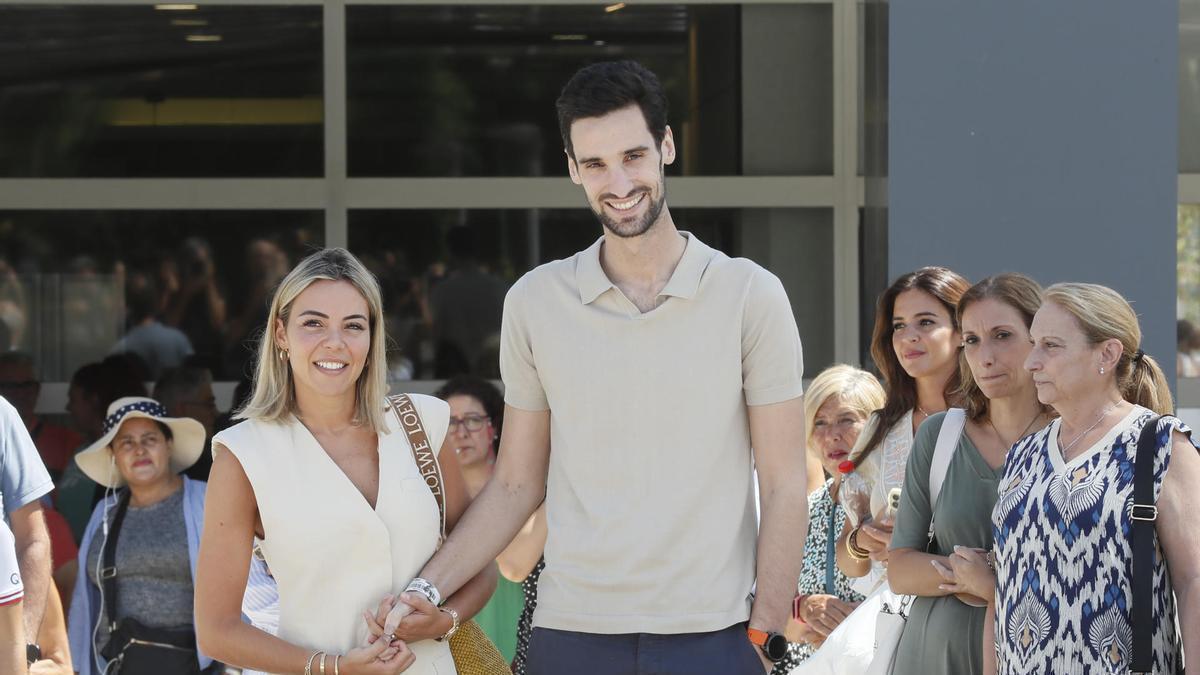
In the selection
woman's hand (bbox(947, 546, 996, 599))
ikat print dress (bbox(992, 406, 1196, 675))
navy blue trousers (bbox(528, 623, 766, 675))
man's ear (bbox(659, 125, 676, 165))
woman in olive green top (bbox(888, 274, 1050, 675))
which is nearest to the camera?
navy blue trousers (bbox(528, 623, 766, 675))

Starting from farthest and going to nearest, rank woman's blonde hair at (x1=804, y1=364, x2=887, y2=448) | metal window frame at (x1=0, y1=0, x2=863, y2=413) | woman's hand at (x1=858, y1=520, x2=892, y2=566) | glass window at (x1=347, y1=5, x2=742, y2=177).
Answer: glass window at (x1=347, y1=5, x2=742, y2=177) < metal window frame at (x1=0, y1=0, x2=863, y2=413) < woman's blonde hair at (x1=804, y1=364, x2=887, y2=448) < woman's hand at (x1=858, y1=520, x2=892, y2=566)

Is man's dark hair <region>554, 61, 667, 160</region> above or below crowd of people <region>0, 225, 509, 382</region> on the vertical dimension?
above

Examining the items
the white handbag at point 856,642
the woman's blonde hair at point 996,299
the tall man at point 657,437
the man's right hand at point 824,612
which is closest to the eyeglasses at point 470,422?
the man's right hand at point 824,612

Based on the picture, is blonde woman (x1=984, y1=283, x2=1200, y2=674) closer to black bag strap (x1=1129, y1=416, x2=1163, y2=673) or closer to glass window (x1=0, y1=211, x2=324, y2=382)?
black bag strap (x1=1129, y1=416, x2=1163, y2=673)

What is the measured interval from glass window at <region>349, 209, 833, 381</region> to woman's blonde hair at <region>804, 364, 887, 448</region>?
2276 millimetres

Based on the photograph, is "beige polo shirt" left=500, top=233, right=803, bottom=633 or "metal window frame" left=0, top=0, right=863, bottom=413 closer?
"beige polo shirt" left=500, top=233, right=803, bottom=633

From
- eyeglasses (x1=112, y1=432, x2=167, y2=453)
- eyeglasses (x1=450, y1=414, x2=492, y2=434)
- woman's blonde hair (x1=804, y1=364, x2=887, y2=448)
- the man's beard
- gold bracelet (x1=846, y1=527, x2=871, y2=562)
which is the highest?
the man's beard

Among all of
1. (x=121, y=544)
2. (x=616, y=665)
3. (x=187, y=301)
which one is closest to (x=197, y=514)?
(x=121, y=544)

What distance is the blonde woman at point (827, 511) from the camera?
4.88 meters

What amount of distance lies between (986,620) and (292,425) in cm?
168

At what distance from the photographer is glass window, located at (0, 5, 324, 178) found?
308 inches

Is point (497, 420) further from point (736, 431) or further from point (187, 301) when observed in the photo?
point (736, 431)

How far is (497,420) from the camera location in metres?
6.11

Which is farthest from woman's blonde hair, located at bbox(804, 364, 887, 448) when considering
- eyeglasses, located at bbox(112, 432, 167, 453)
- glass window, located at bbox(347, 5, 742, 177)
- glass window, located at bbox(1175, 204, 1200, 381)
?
glass window, located at bbox(1175, 204, 1200, 381)
